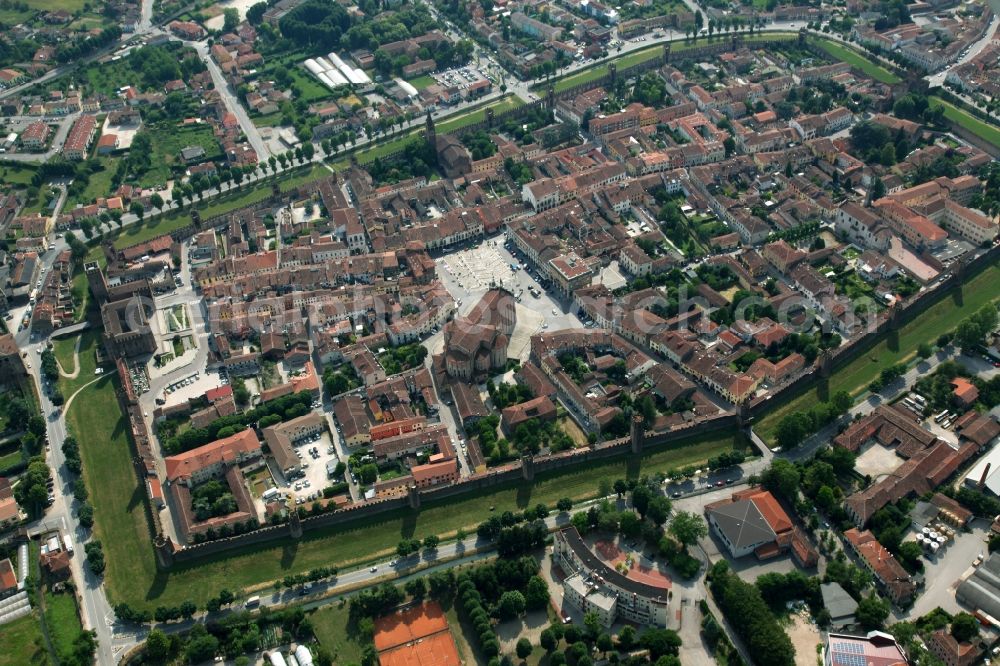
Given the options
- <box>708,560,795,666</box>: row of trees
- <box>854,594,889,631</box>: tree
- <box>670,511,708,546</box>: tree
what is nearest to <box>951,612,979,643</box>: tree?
<box>854,594,889,631</box>: tree

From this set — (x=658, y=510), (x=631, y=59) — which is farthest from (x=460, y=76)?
(x=658, y=510)

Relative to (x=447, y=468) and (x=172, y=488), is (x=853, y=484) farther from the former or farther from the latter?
(x=172, y=488)

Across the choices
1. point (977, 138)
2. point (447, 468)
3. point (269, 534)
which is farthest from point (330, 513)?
point (977, 138)

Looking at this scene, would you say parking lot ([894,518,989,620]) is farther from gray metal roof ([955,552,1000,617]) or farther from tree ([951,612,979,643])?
tree ([951,612,979,643])

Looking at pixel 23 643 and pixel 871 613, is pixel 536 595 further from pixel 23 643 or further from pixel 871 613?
pixel 23 643

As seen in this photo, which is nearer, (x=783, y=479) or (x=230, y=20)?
(x=783, y=479)

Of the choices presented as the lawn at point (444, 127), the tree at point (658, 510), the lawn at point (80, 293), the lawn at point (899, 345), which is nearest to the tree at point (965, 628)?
the tree at point (658, 510)
